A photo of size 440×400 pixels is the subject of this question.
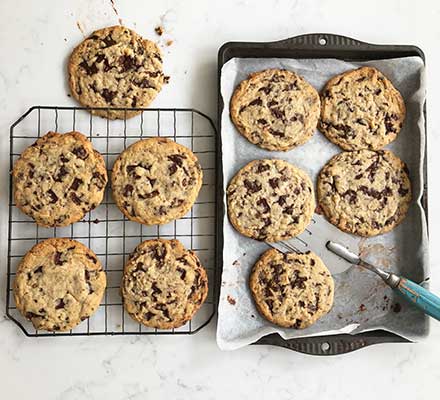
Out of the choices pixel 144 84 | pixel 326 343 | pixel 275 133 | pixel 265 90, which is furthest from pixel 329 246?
pixel 144 84

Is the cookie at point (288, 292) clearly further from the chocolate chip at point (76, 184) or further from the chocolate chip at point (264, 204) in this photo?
the chocolate chip at point (76, 184)

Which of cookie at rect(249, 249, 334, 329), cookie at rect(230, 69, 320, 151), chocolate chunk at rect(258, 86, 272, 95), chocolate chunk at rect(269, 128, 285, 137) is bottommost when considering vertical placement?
cookie at rect(249, 249, 334, 329)

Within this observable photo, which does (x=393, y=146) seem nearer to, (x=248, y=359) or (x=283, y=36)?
(x=283, y=36)

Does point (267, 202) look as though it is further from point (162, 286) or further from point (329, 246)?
point (162, 286)

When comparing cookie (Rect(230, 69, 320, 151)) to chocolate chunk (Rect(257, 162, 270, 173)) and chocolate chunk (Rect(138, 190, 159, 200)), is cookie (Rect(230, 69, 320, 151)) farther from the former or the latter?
chocolate chunk (Rect(138, 190, 159, 200))

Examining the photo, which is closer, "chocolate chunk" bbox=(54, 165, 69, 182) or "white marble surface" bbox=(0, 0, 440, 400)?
"chocolate chunk" bbox=(54, 165, 69, 182)

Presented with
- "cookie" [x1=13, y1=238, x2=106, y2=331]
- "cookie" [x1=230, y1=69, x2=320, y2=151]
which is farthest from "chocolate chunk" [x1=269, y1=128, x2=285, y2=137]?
"cookie" [x1=13, y1=238, x2=106, y2=331]

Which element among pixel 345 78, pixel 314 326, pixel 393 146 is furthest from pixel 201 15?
pixel 314 326
